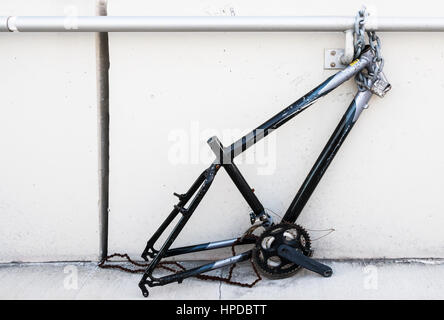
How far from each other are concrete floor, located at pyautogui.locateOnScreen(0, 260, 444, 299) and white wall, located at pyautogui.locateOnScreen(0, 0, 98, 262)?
6.3 inches

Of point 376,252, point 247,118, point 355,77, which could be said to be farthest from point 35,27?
point 376,252

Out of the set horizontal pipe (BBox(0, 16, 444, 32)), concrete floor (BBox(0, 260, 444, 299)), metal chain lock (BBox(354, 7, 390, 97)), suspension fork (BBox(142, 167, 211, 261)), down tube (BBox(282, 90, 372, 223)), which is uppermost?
horizontal pipe (BBox(0, 16, 444, 32))

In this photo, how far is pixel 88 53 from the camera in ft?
6.64

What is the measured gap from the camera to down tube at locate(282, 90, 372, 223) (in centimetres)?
194

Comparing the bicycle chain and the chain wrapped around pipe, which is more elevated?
the chain wrapped around pipe

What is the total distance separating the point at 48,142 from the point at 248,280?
131 cm

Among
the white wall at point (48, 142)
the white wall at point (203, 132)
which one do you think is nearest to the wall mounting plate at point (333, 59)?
the white wall at point (203, 132)

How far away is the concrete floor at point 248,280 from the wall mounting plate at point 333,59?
42.7 inches

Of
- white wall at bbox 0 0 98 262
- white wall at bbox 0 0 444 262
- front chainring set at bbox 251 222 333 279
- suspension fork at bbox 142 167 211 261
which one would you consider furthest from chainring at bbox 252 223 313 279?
white wall at bbox 0 0 98 262

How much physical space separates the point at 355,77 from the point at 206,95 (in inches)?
30.7

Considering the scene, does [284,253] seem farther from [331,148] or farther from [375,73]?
[375,73]

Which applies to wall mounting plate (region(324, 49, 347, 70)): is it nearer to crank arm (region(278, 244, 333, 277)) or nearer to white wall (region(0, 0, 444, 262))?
white wall (region(0, 0, 444, 262))
